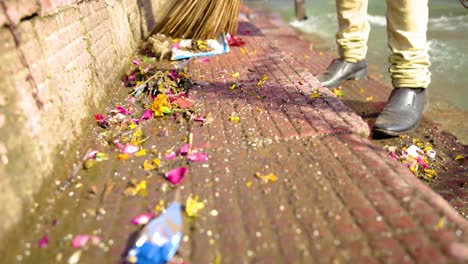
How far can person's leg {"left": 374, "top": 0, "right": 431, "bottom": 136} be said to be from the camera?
184 cm

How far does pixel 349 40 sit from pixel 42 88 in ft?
6.96

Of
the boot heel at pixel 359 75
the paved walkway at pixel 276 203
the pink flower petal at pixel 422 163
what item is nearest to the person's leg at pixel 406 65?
the pink flower petal at pixel 422 163

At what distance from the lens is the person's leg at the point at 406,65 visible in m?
1.84

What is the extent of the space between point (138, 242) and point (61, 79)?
798mm

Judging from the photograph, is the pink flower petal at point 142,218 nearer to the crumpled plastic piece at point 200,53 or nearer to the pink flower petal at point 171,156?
the pink flower petal at point 171,156

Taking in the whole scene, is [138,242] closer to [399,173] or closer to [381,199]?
[381,199]

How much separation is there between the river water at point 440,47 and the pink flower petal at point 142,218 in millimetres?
2003

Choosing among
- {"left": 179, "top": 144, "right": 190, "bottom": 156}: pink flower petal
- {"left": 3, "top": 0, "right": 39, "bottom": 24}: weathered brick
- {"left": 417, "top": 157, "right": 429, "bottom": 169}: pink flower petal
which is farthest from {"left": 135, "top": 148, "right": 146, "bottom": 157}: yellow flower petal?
{"left": 417, "top": 157, "right": 429, "bottom": 169}: pink flower petal

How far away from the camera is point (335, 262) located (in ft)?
2.91

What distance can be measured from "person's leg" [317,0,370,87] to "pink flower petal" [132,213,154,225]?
5.98 feet

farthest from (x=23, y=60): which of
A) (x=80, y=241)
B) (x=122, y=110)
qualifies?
(x=122, y=110)

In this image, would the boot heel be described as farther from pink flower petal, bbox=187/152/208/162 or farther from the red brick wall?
the red brick wall

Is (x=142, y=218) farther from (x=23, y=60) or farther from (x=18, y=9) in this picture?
(x=18, y=9)

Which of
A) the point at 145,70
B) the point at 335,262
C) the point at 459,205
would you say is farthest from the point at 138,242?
the point at 145,70
